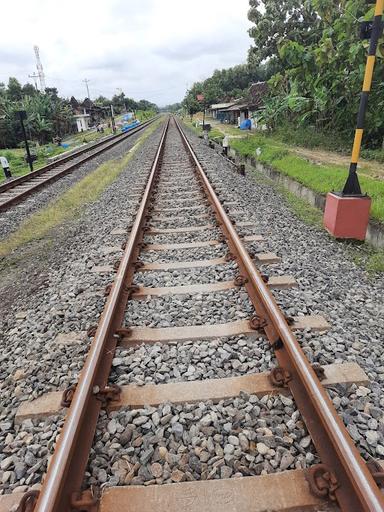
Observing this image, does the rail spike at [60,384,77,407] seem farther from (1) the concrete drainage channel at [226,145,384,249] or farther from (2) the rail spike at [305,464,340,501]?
(1) the concrete drainage channel at [226,145,384,249]

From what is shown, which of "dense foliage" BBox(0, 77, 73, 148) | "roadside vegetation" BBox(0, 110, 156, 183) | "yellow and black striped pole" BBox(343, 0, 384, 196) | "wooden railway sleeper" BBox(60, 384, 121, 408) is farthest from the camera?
"dense foliage" BBox(0, 77, 73, 148)

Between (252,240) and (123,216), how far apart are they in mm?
2758

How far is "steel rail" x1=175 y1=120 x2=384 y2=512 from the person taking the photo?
1.55m

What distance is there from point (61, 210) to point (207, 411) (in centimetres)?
687

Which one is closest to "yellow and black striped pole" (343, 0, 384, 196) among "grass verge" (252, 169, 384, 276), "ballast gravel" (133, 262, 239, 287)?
"grass verge" (252, 169, 384, 276)

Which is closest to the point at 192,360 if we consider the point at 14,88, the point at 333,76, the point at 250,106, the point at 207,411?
the point at 207,411

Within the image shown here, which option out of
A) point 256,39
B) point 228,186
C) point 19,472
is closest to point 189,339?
point 19,472

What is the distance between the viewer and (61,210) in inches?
314

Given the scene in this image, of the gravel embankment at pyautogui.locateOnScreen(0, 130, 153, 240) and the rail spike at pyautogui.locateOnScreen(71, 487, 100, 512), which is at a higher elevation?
the rail spike at pyautogui.locateOnScreen(71, 487, 100, 512)

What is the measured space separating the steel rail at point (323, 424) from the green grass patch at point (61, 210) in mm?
4783

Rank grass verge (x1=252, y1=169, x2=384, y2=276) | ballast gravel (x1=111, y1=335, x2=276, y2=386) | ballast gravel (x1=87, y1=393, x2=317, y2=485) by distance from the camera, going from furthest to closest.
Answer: grass verge (x1=252, y1=169, x2=384, y2=276)
ballast gravel (x1=111, y1=335, x2=276, y2=386)
ballast gravel (x1=87, y1=393, x2=317, y2=485)

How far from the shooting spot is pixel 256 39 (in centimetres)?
2644

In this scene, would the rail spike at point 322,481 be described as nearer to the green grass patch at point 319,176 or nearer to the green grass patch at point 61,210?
the green grass patch at point 319,176

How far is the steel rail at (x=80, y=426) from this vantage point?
1.60 meters
